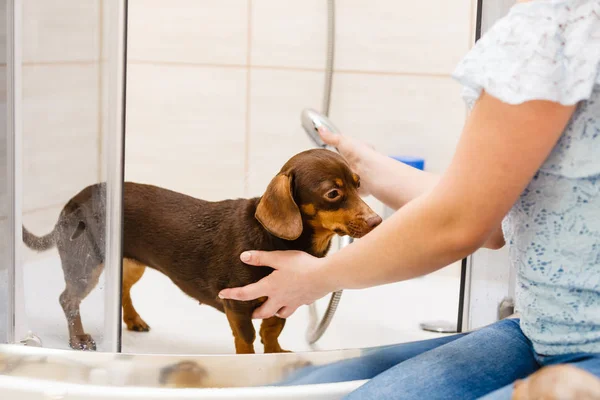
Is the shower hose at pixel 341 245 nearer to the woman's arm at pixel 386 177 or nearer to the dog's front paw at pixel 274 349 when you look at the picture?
the dog's front paw at pixel 274 349

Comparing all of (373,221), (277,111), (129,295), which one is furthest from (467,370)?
(277,111)

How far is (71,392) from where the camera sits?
1.14 meters

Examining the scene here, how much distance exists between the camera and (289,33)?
1857mm

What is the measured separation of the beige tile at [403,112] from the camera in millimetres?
1780

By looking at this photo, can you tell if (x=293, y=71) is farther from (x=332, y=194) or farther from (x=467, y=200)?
(x=467, y=200)

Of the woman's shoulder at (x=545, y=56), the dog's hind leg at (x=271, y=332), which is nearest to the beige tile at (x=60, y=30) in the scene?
the dog's hind leg at (x=271, y=332)

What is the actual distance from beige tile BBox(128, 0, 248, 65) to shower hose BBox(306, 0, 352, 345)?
8.1 inches

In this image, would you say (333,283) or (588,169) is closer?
(588,169)

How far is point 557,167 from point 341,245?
0.41 m

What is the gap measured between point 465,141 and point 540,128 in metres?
0.09

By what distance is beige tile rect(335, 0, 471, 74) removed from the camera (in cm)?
183

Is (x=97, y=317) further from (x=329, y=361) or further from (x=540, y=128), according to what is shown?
(x=540, y=128)

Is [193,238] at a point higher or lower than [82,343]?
higher

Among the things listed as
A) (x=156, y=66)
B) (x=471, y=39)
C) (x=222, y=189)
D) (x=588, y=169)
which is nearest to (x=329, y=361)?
(x=222, y=189)
